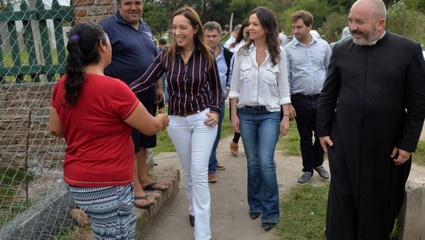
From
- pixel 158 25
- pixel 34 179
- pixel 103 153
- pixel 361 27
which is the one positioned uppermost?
pixel 361 27

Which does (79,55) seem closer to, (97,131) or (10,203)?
(97,131)

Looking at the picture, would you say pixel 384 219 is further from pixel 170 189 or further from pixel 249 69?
pixel 170 189

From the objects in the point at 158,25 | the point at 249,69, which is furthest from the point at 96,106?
the point at 158,25

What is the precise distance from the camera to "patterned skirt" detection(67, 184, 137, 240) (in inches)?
93.0

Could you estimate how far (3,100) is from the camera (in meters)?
4.38

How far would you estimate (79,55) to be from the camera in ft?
7.27

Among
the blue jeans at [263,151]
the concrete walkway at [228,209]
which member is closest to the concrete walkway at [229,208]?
the concrete walkway at [228,209]

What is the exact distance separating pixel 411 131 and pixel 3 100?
12.6 feet

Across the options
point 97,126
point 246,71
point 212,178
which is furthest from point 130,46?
point 212,178

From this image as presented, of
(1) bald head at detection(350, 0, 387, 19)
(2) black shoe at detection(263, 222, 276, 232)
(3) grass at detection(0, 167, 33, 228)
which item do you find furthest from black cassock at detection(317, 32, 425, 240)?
(3) grass at detection(0, 167, 33, 228)

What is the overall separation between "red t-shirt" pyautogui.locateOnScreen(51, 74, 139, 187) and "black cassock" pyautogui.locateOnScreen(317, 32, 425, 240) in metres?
1.54

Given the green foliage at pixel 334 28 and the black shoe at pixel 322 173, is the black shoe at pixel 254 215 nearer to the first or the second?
the black shoe at pixel 322 173

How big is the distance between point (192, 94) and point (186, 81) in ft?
0.38

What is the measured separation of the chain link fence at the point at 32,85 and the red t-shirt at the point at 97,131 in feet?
4.46
